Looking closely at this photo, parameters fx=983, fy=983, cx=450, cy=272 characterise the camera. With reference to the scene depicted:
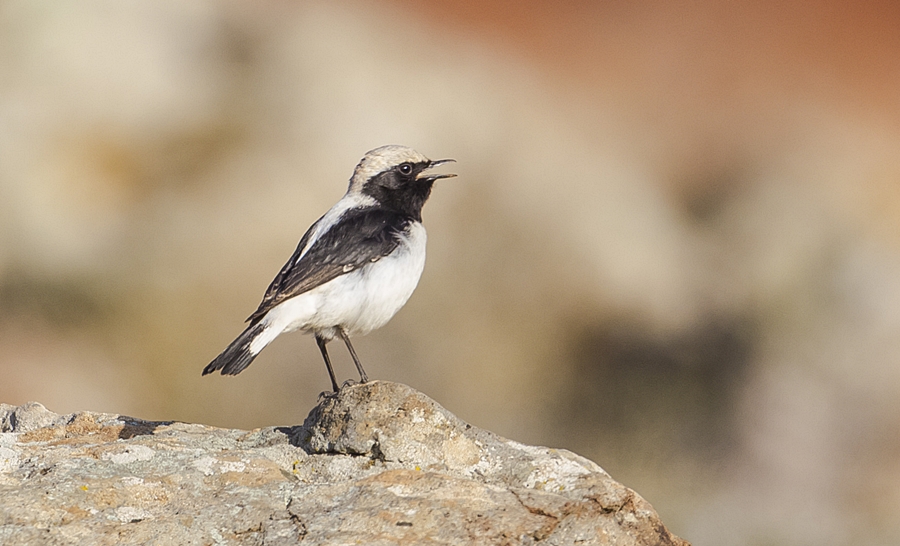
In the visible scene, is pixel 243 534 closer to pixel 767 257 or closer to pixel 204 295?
pixel 204 295

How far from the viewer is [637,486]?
11523mm

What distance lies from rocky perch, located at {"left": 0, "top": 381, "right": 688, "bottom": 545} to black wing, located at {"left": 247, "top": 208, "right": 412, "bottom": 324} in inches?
58.3

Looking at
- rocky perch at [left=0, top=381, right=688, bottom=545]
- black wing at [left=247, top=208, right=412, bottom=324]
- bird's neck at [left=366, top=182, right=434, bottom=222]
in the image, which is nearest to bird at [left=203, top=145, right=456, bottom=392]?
black wing at [left=247, top=208, right=412, bottom=324]

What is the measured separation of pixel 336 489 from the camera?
4.13 meters

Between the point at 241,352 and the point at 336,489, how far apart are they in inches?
77.5

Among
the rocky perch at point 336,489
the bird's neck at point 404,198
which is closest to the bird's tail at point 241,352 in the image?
the rocky perch at point 336,489

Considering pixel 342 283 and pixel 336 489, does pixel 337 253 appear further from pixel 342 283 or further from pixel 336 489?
pixel 336 489

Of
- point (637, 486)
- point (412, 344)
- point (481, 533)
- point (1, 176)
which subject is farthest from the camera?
point (1, 176)

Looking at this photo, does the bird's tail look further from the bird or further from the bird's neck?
the bird's neck

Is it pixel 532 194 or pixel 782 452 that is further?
pixel 532 194

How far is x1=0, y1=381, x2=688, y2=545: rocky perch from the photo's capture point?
12.2 ft

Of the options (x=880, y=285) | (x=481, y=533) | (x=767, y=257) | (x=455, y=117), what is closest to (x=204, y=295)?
(x=455, y=117)

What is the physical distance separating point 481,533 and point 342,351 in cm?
814

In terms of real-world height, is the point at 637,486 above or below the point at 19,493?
above
